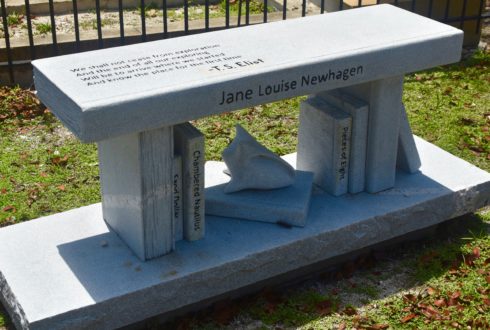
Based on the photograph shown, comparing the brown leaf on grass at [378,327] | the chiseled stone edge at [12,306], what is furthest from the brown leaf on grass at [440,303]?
the chiseled stone edge at [12,306]

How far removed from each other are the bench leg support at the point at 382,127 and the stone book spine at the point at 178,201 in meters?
1.17

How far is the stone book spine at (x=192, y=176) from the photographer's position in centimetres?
395

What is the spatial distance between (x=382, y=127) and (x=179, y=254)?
4.43 feet

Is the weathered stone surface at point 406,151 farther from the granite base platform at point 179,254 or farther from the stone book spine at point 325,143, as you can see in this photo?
the stone book spine at point 325,143

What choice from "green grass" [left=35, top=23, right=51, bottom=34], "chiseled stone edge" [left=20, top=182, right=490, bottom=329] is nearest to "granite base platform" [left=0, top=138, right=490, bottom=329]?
"chiseled stone edge" [left=20, top=182, right=490, bottom=329]

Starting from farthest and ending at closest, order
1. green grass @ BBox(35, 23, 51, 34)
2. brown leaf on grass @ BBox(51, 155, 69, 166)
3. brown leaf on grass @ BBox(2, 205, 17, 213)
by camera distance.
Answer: green grass @ BBox(35, 23, 51, 34) < brown leaf on grass @ BBox(51, 155, 69, 166) < brown leaf on grass @ BBox(2, 205, 17, 213)

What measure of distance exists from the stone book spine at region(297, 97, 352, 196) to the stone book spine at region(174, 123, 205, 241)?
84 centimetres

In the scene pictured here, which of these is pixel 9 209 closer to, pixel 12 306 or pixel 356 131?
pixel 12 306

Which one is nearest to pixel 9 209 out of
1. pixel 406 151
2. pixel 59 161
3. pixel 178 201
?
pixel 59 161

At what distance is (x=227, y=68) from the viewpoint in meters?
3.85

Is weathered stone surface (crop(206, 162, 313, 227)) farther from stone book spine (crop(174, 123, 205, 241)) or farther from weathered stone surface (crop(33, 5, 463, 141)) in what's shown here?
weathered stone surface (crop(33, 5, 463, 141))

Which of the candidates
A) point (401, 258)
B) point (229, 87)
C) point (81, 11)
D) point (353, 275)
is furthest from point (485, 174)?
point (81, 11)

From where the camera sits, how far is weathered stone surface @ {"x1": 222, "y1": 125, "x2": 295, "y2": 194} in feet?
14.5

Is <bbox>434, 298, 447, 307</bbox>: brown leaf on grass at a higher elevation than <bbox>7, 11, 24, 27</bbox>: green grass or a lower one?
lower
